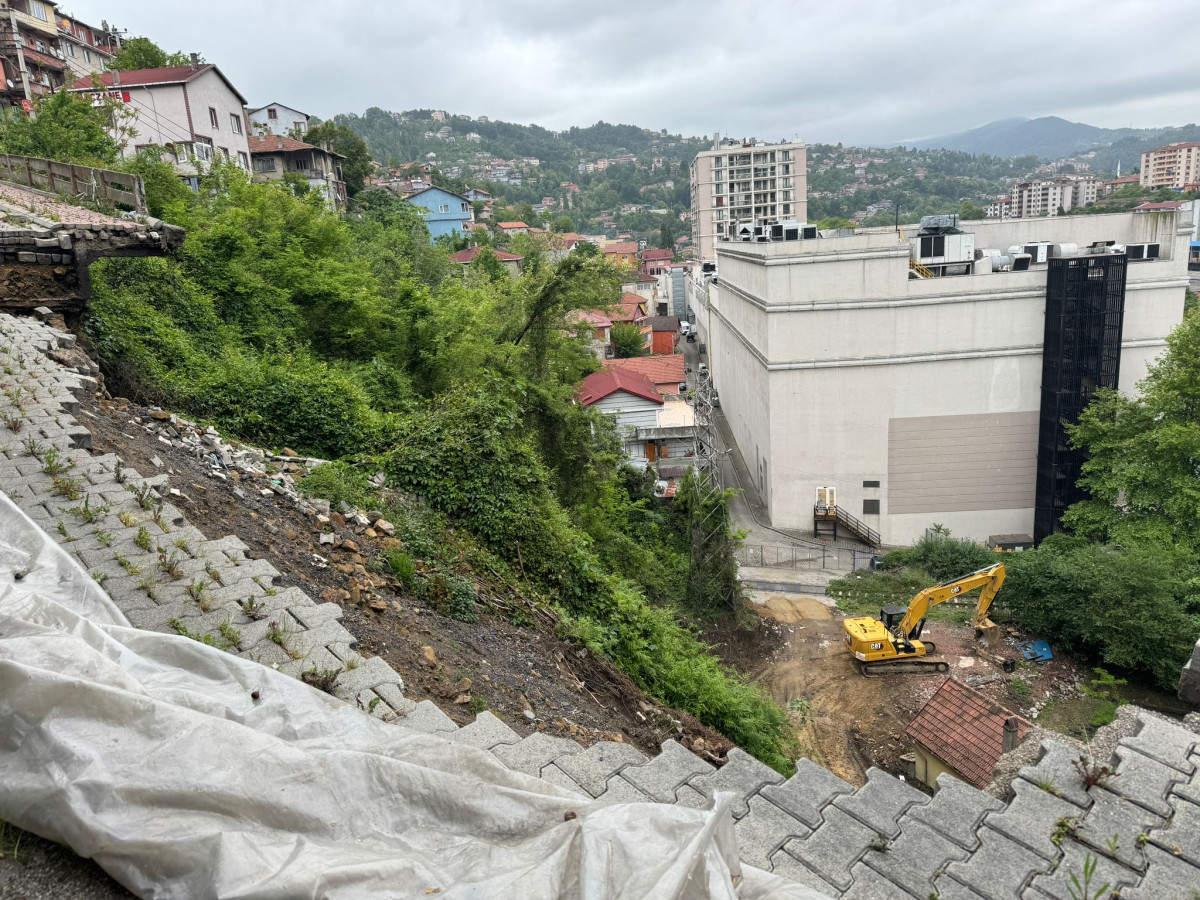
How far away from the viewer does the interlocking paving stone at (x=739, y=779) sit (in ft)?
12.2

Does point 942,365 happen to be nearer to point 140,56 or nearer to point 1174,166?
point 140,56

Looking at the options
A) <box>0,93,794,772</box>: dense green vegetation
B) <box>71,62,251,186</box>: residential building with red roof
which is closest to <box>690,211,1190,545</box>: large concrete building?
<box>0,93,794,772</box>: dense green vegetation

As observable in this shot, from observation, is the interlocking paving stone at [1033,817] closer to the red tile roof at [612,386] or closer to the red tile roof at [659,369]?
the red tile roof at [612,386]

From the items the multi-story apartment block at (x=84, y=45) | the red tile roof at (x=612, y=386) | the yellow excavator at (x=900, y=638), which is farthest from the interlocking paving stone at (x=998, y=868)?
the multi-story apartment block at (x=84, y=45)

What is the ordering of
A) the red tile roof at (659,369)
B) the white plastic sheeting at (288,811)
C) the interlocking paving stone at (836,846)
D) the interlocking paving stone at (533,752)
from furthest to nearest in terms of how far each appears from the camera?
the red tile roof at (659,369), the interlocking paving stone at (533,752), the interlocking paving stone at (836,846), the white plastic sheeting at (288,811)

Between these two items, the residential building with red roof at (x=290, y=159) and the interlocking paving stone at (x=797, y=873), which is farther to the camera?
the residential building with red roof at (x=290, y=159)

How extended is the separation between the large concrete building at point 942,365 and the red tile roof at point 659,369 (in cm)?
947

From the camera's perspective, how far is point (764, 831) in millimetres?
3412

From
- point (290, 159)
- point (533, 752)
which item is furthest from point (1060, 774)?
point (290, 159)

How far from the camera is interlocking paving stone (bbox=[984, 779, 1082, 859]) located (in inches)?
127

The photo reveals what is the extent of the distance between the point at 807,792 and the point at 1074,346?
81.1 ft

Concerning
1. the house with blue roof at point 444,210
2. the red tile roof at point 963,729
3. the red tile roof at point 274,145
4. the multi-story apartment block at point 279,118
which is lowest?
the red tile roof at point 963,729

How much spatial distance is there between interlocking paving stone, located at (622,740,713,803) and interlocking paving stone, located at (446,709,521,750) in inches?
28.0

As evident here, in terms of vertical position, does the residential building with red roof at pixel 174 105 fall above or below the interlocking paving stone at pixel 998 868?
above
